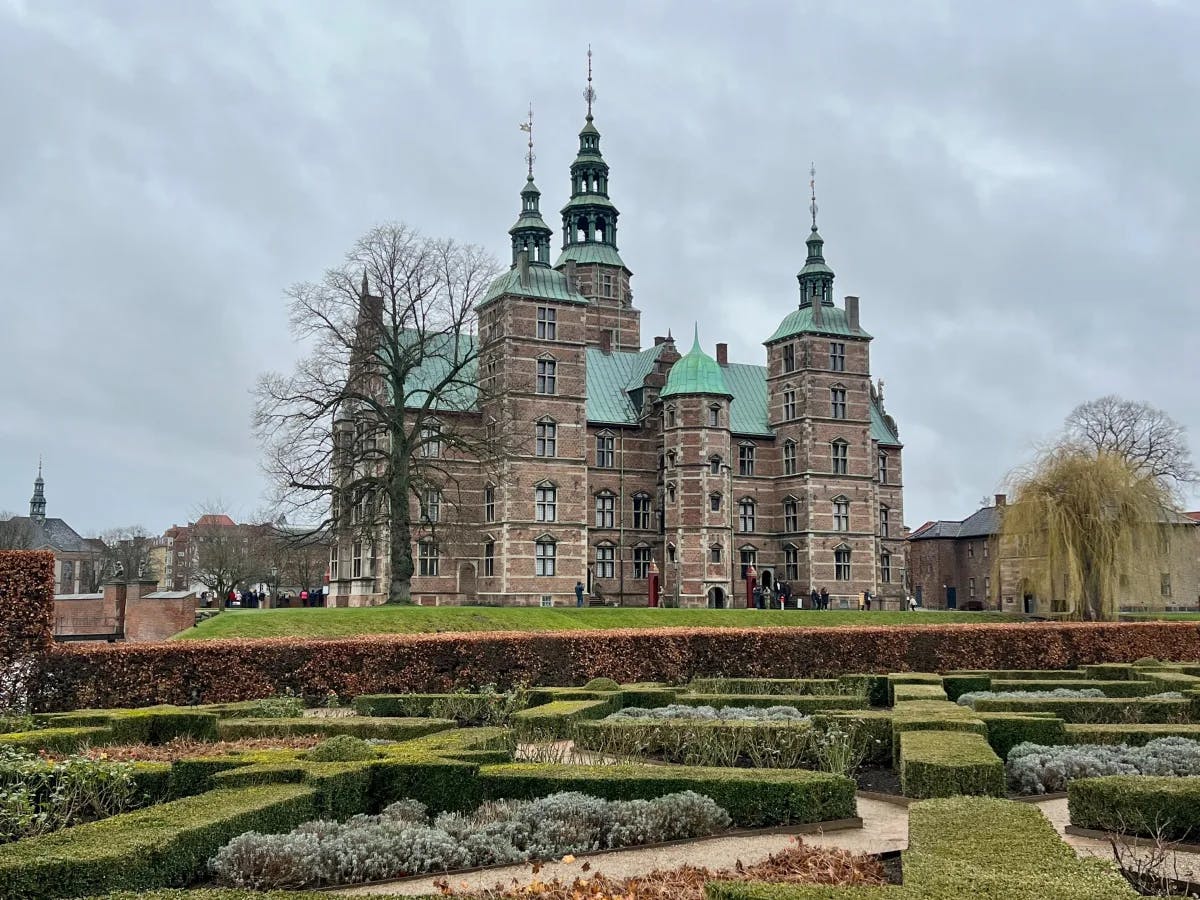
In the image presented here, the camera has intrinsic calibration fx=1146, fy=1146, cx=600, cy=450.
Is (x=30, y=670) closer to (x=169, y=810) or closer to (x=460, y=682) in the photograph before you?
(x=460, y=682)

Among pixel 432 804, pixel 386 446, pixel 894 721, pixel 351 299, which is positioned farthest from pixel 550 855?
pixel 386 446

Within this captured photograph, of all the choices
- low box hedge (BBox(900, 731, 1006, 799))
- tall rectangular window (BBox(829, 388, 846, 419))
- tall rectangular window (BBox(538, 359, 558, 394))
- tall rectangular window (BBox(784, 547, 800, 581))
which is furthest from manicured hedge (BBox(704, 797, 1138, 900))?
tall rectangular window (BBox(829, 388, 846, 419))

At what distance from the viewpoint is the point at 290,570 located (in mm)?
85000

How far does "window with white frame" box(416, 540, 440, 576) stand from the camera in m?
48.3

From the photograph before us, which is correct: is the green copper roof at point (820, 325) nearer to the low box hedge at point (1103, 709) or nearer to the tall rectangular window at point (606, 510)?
the tall rectangular window at point (606, 510)

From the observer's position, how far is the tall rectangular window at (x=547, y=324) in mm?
49062

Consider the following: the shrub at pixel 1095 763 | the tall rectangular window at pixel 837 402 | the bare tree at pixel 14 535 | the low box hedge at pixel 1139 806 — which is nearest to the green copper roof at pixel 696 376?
the tall rectangular window at pixel 837 402

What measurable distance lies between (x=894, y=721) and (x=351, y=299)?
28.2 meters

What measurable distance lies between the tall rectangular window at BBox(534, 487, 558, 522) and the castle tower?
54.0 ft

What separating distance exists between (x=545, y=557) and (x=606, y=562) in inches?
224

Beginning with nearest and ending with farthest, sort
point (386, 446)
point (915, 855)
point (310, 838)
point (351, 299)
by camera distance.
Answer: point (915, 855)
point (310, 838)
point (351, 299)
point (386, 446)

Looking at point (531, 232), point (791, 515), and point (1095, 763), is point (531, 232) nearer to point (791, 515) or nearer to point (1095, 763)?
point (791, 515)

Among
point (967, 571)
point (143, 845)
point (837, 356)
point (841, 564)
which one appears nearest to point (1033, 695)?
point (143, 845)

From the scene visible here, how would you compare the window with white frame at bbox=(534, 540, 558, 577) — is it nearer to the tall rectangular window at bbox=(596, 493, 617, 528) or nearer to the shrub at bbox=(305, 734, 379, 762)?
the tall rectangular window at bbox=(596, 493, 617, 528)
